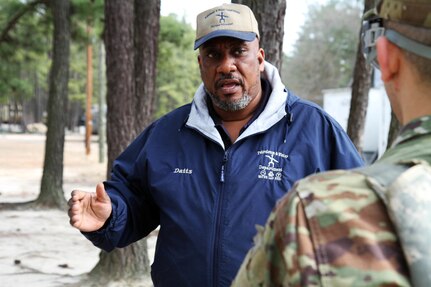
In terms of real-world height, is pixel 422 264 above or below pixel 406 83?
below

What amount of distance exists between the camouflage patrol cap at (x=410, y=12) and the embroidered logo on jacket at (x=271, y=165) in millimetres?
1260

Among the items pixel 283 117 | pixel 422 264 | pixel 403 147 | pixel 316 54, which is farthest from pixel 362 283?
pixel 316 54

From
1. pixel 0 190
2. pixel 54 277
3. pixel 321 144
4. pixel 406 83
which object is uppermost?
pixel 406 83

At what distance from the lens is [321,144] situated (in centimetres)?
233

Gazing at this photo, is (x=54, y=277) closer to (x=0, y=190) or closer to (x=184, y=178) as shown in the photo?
(x=184, y=178)

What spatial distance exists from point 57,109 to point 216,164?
29.5 feet

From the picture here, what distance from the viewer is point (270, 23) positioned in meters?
3.64

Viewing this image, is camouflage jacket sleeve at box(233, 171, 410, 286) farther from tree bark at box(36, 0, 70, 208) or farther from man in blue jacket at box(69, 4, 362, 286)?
tree bark at box(36, 0, 70, 208)

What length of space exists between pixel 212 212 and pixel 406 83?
1295mm

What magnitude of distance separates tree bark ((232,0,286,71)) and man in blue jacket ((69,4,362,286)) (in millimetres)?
1050

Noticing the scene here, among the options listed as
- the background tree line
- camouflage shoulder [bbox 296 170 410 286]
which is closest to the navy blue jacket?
camouflage shoulder [bbox 296 170 410 286]

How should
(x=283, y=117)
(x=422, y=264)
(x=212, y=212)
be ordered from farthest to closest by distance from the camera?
1. (x=283, y=117)
2. (x=212, y=212)
3. (x=422, y=264)

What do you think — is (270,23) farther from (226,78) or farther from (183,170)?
(183,170)

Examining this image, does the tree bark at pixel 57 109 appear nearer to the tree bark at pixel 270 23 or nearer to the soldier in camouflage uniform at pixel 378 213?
the tree bark at pixel 270 23
